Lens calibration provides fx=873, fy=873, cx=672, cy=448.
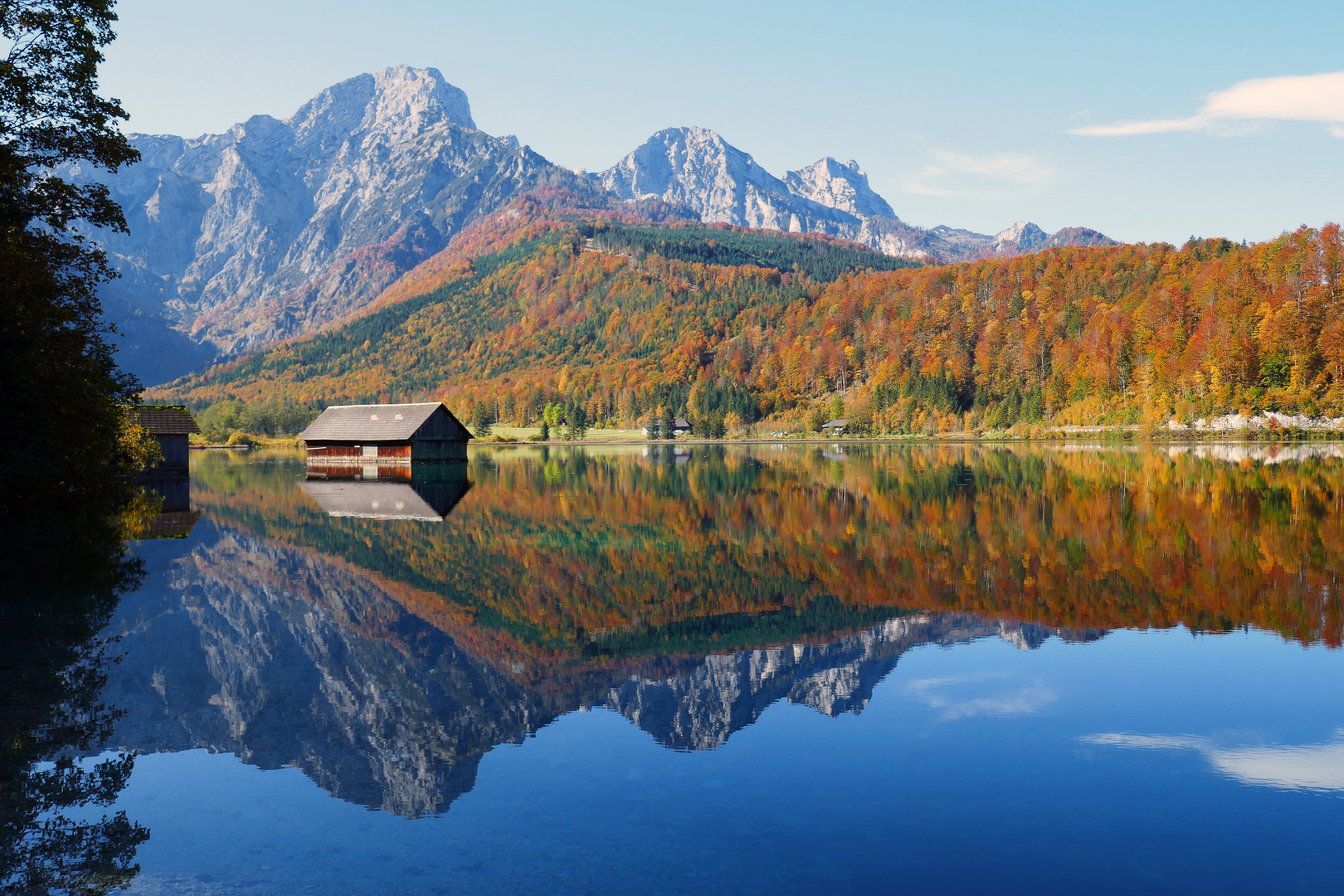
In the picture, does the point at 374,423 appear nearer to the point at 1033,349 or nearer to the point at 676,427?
the point at 676,427

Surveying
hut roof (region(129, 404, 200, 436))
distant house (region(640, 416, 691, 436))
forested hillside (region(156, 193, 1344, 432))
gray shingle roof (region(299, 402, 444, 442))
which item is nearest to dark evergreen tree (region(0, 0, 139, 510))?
hut roof (region(129, 404, 200, 436))

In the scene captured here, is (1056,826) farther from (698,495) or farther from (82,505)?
(82,505)

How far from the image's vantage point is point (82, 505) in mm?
31812

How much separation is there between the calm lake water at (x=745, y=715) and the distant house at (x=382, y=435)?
4549 cm

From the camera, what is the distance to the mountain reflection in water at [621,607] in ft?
30.9

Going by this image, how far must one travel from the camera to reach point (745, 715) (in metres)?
9.62

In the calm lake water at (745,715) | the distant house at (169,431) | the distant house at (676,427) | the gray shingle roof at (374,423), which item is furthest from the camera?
the distant house at (676,427)

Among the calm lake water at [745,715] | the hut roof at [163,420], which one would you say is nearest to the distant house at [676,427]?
the hut roof at [163,420]

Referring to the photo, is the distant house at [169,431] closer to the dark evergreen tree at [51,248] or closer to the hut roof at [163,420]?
the hut roof at [163,420]

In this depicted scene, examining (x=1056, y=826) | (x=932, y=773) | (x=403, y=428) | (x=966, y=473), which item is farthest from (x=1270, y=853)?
(x=403, y=428)

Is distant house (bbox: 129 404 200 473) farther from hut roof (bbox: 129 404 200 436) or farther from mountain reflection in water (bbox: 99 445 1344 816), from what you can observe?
mountain reflection in water (bbox: 99 445 1344 816)

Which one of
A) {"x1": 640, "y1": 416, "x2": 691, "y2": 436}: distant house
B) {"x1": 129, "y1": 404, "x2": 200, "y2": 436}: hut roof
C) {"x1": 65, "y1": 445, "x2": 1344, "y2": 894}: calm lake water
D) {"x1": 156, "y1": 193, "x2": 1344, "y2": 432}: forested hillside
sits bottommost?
{"x1": 65, "y1": 445, "x2": 1344, "y2": 894}: calm lake water

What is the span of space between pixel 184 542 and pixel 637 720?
1898 cm

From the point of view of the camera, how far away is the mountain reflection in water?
942 cm
